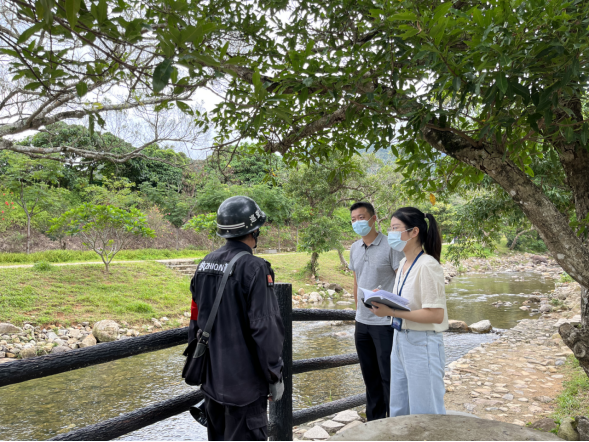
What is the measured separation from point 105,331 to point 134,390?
7.65ft

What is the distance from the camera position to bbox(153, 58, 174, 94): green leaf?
3.26ft

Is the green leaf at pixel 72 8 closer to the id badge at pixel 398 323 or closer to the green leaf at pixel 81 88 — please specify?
the green leaf at pixel 81 88

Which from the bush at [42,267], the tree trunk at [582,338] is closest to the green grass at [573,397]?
the tree trunk at [582,338]

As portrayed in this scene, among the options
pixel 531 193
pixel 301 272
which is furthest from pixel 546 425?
pixel 301 272

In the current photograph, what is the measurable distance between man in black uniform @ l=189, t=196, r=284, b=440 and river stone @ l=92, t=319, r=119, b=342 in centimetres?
682

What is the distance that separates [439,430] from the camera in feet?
5.12

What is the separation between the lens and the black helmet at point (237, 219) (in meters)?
1.81

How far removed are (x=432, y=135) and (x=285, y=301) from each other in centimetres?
140

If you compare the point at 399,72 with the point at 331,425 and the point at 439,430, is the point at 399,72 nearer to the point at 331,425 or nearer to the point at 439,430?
the point at 439,430

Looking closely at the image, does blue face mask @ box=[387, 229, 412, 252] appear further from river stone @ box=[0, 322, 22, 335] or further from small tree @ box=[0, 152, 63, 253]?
small tree @ box=[0, 152, 63, 253]

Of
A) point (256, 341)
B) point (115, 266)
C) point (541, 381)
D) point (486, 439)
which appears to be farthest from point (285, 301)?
point (115, 266)

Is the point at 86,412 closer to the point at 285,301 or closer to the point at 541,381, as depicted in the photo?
the point at 285,301

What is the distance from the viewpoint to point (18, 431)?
15.3 ft

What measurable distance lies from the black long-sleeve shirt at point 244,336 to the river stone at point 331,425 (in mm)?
2941
